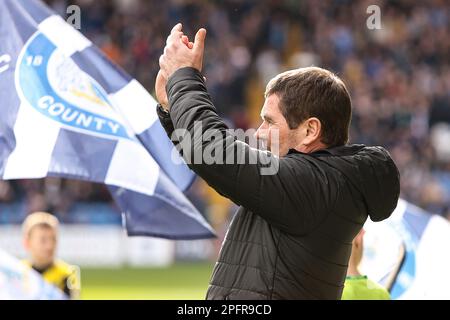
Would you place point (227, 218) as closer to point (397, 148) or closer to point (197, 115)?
point (397, 148)

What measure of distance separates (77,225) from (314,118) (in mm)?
13759

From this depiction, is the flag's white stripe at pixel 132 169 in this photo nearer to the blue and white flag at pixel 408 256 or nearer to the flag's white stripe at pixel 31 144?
the flag's white stripe at pixel 31 144

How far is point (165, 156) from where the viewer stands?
483cm

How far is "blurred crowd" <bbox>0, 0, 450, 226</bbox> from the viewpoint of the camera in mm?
18719

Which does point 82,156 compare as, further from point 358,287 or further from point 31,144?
point 358,287

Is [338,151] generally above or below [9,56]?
below

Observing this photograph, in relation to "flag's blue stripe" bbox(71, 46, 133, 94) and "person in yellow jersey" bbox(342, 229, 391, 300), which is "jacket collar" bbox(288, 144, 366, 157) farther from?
"flag's blue stripe" bbox(71, 46, 133, 94)

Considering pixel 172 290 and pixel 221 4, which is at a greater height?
pixel 221 4

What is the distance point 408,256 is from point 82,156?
2.13 meters

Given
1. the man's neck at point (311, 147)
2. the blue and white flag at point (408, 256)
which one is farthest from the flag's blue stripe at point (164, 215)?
the man's neck at point (311, 147)

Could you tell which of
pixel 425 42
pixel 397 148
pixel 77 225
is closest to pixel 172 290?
pixel 77 225

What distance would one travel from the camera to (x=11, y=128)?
15.6 feet

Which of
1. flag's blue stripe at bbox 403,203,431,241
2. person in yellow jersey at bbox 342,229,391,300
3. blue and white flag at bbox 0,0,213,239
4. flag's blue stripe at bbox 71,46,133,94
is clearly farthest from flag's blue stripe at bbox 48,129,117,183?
flag's blue stripe at bbox 403,203,431,241

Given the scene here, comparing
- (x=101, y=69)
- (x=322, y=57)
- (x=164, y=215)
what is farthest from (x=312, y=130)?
(x=322, y=57)
